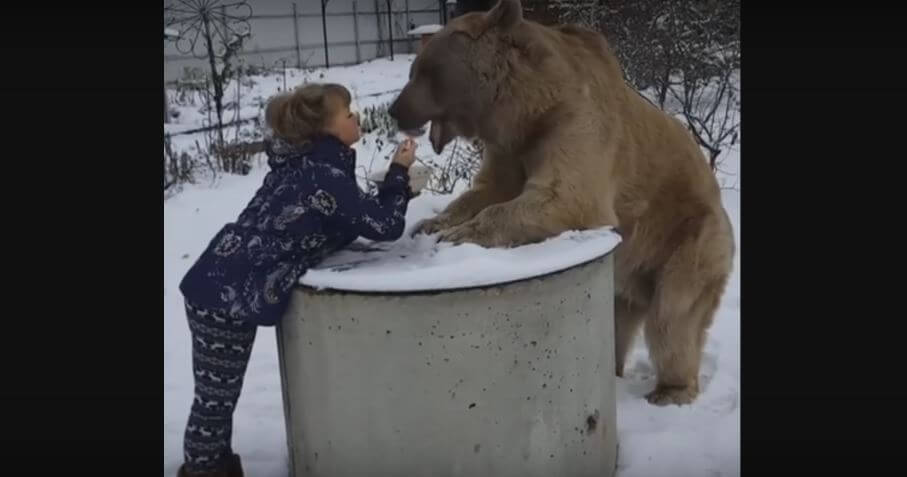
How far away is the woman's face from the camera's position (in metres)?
2.74

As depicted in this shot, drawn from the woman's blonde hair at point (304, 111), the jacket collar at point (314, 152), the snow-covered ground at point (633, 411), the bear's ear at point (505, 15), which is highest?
the bear's ear at point (505, 15)

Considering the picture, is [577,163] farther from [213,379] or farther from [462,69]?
[213,379]

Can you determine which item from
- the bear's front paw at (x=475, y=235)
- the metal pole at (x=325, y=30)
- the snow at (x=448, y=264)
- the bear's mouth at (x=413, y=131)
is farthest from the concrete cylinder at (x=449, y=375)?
the metal pole at (x=325, y=30)

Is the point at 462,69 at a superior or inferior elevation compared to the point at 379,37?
inferior

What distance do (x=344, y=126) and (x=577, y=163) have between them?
2.60 ft

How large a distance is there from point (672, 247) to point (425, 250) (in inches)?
47.6

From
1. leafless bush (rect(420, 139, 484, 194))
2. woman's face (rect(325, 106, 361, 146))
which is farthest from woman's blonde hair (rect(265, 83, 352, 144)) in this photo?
leafless bush (rect(420, 139, 484, 194))

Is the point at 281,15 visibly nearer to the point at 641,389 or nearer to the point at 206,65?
the point at 206,65

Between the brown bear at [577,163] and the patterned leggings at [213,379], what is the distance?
0.75m

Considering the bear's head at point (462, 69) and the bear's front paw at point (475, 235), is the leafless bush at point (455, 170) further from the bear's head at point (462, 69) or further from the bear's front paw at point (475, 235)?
the bear's front paw at point (475, 235)

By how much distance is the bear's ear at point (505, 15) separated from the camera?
2.89 metres

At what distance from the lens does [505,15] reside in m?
2.92

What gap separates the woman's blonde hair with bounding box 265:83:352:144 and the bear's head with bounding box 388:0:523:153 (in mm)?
305

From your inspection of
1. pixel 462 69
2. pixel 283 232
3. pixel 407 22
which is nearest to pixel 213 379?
pixel 283 232
